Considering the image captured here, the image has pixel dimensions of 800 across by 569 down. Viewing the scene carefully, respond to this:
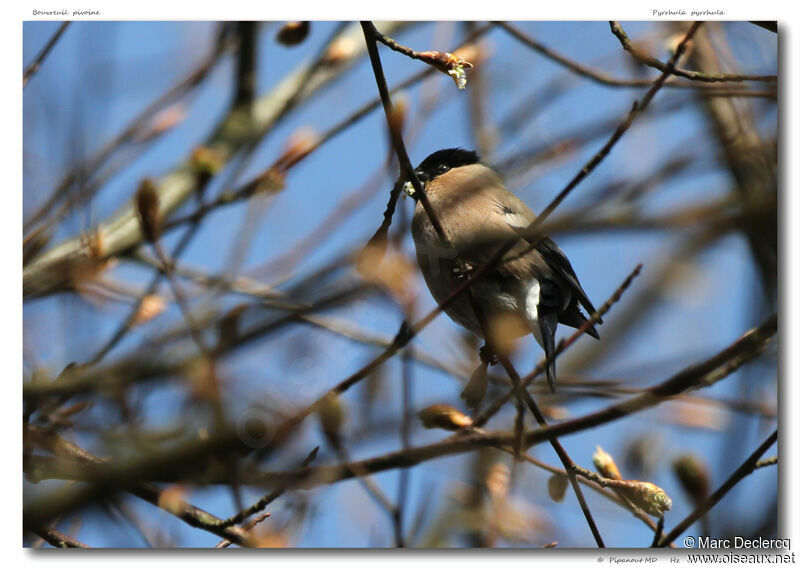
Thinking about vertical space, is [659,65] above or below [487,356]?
above

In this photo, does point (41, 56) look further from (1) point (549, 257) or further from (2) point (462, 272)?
(1) point (549, 257)

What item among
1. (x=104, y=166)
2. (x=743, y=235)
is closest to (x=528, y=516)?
(x=743, y=235)

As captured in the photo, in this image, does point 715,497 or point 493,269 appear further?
point 493,269

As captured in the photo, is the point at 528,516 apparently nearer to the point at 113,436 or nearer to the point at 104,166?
the point at 113,436

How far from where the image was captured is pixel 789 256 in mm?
1976

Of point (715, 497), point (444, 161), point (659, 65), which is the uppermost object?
point (444, 161)

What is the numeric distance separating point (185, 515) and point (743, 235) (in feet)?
3.50

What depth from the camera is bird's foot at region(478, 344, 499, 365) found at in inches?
73.2

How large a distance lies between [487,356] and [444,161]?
27.8 inches

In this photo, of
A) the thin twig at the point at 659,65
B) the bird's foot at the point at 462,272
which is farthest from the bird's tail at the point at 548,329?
the thin twig at the point at 659,65

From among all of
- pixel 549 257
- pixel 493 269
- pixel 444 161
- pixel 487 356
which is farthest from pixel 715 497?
pixel 444 161

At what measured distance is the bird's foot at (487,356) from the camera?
6.10ft

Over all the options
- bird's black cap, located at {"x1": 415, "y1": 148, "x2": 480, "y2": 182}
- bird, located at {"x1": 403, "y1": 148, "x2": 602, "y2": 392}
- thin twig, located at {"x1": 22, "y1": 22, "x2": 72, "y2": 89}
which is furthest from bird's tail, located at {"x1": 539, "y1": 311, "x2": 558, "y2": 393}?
thin twig, located at {"x1": 22, "y1": 22, "x2": 72, "y2": 89}

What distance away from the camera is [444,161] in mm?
2387
